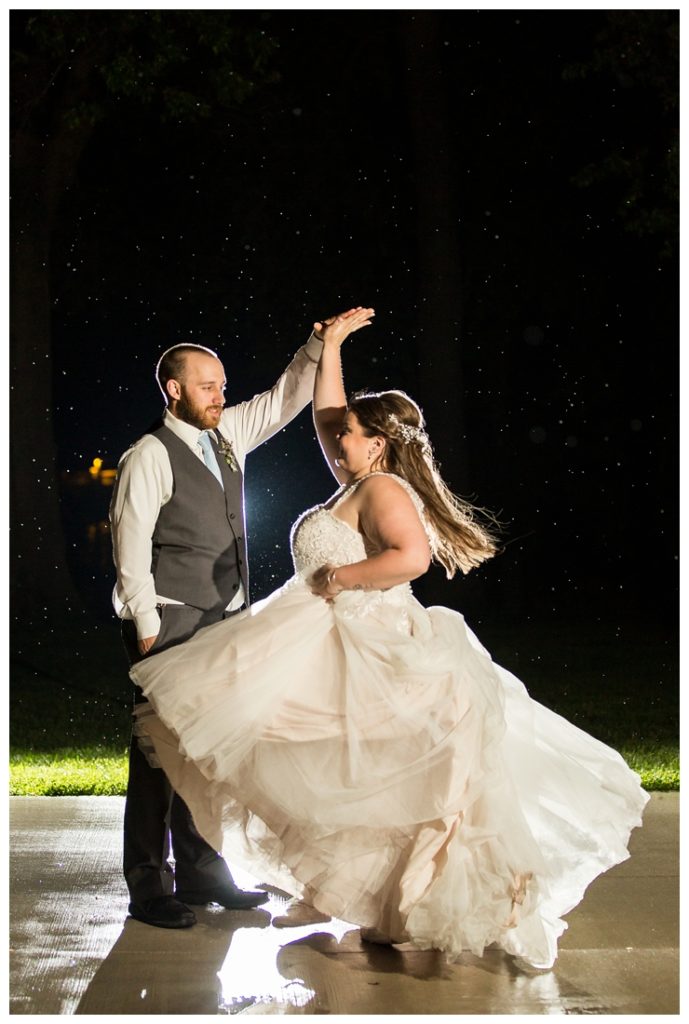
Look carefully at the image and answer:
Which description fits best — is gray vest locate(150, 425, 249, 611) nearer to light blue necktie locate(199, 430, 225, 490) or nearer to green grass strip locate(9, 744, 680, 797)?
light blue necktie locate(199, 430, 225, 490)

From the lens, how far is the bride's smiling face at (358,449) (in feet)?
16.8

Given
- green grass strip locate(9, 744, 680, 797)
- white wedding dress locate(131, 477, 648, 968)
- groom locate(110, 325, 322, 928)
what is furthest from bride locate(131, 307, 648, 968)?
green grass strip locate(9, 744, 680, 797)

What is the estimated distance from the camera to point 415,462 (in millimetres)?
5121

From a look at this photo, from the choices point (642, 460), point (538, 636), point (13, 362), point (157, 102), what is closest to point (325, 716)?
point (538, 636)

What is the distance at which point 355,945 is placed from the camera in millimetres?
4812

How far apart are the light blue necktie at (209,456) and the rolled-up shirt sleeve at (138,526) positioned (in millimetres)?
247

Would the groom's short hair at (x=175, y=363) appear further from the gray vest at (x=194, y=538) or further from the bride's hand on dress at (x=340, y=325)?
the bride's hand on dress at (x=340, y=325)

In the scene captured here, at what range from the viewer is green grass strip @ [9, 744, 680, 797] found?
7965 mm

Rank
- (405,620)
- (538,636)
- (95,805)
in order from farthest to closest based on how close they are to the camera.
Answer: (538,636), (95,805), (405,620)

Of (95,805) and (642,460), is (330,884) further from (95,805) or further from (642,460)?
(642,460)

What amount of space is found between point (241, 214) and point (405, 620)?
17885mm

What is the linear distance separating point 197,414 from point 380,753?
160 centimetres

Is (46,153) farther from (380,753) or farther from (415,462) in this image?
(380,753)

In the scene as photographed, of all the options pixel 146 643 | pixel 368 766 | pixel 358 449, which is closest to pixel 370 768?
pixel 368 766
